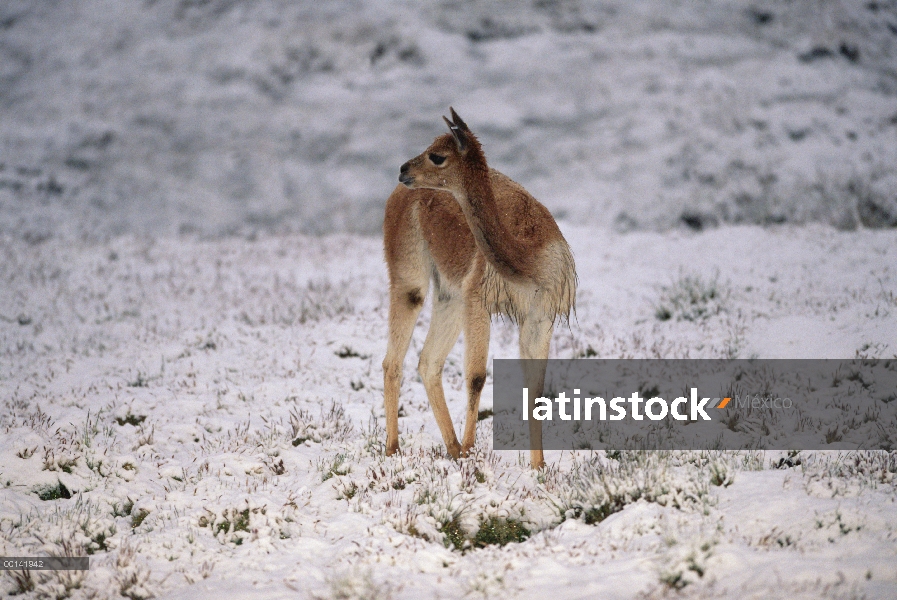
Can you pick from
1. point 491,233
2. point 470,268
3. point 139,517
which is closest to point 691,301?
point 470,268

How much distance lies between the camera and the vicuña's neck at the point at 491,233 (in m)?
5.61

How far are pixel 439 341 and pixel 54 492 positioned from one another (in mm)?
3320

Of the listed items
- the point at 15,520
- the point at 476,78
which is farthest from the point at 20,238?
Answer: the point at 15,520

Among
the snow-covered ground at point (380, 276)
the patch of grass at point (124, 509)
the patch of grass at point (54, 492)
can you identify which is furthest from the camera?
the patch of grass at point (54, 492)

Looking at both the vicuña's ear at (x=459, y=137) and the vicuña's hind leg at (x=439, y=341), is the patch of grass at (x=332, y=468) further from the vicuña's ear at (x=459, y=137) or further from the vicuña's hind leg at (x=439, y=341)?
the vicuña's ear at (x=459, y=137)

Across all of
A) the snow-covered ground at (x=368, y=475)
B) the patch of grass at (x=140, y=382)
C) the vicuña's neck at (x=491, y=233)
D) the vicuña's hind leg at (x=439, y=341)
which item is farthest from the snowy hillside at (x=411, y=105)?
the vicuña's neck at (x=491, y=233)

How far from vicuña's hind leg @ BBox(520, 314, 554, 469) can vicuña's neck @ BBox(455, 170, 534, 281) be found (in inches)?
23.3

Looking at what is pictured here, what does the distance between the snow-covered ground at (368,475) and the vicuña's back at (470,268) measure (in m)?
0.66

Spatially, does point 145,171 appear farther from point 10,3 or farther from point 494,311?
point 494,311

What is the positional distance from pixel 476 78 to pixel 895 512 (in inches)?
949

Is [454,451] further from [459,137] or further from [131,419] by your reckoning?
[131,419]

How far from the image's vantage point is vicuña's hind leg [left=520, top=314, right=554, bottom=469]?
20.0ft

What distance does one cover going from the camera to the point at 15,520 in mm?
5133

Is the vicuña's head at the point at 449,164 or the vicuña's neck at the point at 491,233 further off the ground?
the vicuña's head at the point at 449,164
